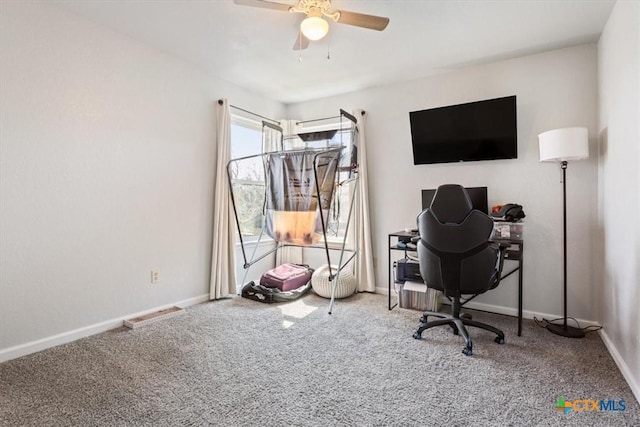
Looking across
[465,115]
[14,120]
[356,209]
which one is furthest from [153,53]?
[465,115]

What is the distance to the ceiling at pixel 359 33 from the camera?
224cm

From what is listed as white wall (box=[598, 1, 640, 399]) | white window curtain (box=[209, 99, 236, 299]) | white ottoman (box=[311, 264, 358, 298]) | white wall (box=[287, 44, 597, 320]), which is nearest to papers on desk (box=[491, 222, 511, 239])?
white wall (box=[287, 44, 597, 320])

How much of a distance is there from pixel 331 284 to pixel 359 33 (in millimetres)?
2422

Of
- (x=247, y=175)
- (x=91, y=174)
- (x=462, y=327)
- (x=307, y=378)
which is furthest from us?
(x=247, y=175)

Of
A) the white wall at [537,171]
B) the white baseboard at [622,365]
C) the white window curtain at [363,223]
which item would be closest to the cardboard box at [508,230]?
the white wall at [537,171]

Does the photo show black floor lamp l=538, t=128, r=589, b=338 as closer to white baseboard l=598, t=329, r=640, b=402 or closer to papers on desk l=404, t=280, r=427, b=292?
white baseboard l=598, t=329, r=640, b=402

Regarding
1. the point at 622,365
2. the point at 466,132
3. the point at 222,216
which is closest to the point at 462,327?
the point at 622,365

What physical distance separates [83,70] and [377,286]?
346 cm

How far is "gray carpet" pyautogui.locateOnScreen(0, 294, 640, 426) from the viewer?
155 cm

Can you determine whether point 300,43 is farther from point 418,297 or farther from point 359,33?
point 418,297

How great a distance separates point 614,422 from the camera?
151 centimetres

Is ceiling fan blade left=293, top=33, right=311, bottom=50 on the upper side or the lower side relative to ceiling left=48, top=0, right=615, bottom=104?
lower

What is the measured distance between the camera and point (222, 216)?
344cm

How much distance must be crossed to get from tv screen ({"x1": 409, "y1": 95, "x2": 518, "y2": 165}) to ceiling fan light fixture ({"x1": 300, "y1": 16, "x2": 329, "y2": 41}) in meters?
1.57
